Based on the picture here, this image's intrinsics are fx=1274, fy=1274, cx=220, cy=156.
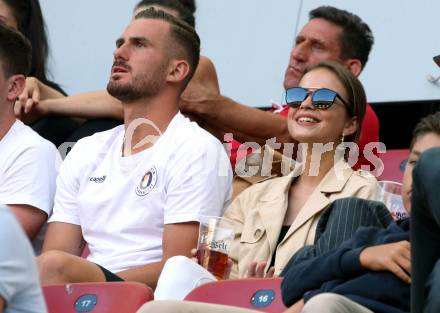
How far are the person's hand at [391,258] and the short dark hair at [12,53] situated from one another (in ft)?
7.78

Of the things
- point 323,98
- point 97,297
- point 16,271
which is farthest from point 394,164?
point 16,271

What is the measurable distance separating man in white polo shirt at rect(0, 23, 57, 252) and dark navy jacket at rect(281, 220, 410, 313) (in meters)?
1.67

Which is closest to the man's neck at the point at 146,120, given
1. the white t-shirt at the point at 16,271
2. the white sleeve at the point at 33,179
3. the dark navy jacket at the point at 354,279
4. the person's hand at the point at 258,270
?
the white sleeve at the point at 33,179

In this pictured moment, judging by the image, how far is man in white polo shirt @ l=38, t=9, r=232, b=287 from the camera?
4.59 meters

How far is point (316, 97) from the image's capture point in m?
4.82

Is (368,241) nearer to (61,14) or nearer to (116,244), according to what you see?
(116,244)

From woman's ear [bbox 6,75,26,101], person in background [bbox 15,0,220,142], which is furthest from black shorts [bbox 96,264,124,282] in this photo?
person in background [bbox 15,0,220,142]

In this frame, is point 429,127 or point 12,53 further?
point 12,53

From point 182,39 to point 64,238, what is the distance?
3.20ft

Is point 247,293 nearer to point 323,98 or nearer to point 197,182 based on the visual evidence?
point 197,182

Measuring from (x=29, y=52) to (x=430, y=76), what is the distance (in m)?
2.05

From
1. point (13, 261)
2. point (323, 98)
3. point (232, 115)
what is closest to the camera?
point (13, 261)

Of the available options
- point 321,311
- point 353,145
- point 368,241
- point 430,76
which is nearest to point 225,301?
point 368,241

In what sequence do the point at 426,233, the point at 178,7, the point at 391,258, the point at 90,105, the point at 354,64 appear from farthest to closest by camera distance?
1. the point at 354,64
2. the point at 178,7
3. the point at 90,105
4. the point at 391,258
5. the point at 426,233
